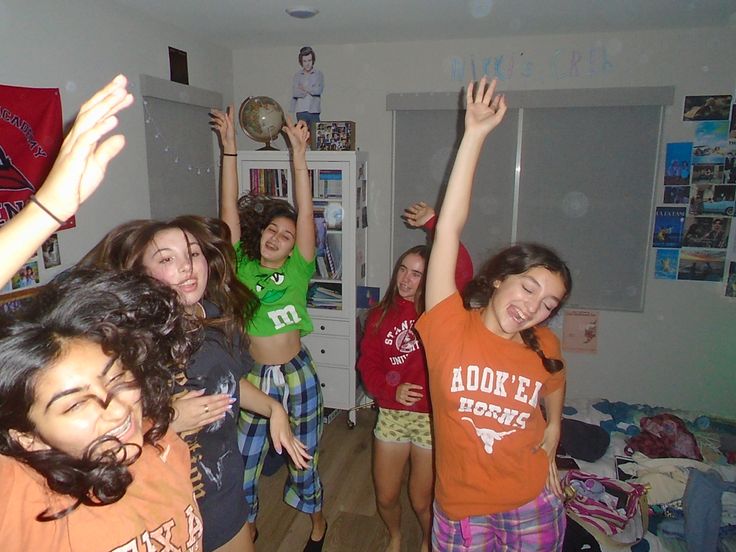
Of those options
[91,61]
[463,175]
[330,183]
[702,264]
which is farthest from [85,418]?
[702,264]

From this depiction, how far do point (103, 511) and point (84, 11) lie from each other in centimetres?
242

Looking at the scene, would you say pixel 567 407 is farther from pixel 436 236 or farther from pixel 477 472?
pixel 436 236

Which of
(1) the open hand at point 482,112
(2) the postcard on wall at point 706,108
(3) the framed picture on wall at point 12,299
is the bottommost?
(3) the framed picture on wall at point 12,299

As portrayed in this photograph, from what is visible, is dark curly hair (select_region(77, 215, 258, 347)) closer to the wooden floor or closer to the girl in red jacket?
the girl in red jacket

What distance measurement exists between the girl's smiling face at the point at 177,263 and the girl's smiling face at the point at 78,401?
19.3 inches

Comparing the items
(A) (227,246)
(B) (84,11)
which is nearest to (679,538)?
(A) (227,246)

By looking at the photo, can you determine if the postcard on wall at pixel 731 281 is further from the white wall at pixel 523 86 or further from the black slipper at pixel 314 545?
the black slipper at pixel 314 545

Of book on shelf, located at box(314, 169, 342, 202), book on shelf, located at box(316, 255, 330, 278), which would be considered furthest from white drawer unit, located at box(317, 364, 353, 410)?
book on shelf, located at box(314, 169, 342, 202)

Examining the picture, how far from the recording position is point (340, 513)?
251cm

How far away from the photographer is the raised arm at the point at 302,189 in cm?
205

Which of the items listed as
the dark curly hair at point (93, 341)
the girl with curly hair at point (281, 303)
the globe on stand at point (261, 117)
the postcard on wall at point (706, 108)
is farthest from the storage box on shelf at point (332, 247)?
the dark curly hair at point (93, 341)

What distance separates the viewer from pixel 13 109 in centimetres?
200

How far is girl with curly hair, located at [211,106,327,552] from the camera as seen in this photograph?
81.0 inches

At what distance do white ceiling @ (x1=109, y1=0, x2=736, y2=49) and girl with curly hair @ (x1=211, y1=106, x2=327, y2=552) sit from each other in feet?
2.81
